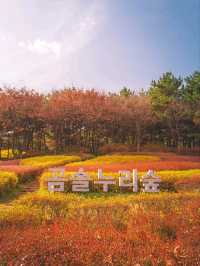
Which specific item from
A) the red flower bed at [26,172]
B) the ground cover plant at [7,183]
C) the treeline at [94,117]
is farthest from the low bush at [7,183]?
the treeline at [94,117]

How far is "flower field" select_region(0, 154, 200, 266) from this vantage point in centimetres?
720

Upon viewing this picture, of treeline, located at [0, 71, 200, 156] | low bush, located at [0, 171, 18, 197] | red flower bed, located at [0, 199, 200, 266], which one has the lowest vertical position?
red flower bed, located at [0, 199, 200, 266]

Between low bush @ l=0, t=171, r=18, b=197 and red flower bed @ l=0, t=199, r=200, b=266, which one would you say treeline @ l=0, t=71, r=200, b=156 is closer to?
low bush @ l=0, t=171, r=18, b=197

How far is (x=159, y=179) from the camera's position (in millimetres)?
17578

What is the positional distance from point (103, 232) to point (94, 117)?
41.6 metres

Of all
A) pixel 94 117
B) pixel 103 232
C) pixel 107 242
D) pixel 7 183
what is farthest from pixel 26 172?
pixel 94 117

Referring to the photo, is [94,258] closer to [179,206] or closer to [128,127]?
[179,206]

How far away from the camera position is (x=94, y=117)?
165 ft

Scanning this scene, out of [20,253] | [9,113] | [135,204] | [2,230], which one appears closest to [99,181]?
[135,204]

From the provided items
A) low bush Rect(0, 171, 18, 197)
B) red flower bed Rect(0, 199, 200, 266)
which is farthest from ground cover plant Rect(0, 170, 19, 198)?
red flower bed Rect(0, 199, 200, 266)

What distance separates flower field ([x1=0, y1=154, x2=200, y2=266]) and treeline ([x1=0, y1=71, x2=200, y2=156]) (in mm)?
35823

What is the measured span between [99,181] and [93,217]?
21.1 feet

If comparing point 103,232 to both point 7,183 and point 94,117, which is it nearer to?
point 7,183

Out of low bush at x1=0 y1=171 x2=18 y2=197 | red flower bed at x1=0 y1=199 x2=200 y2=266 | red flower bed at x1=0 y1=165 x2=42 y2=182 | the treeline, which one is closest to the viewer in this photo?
red flower bed at x1=0 y1=199 x2=200 y2=266
